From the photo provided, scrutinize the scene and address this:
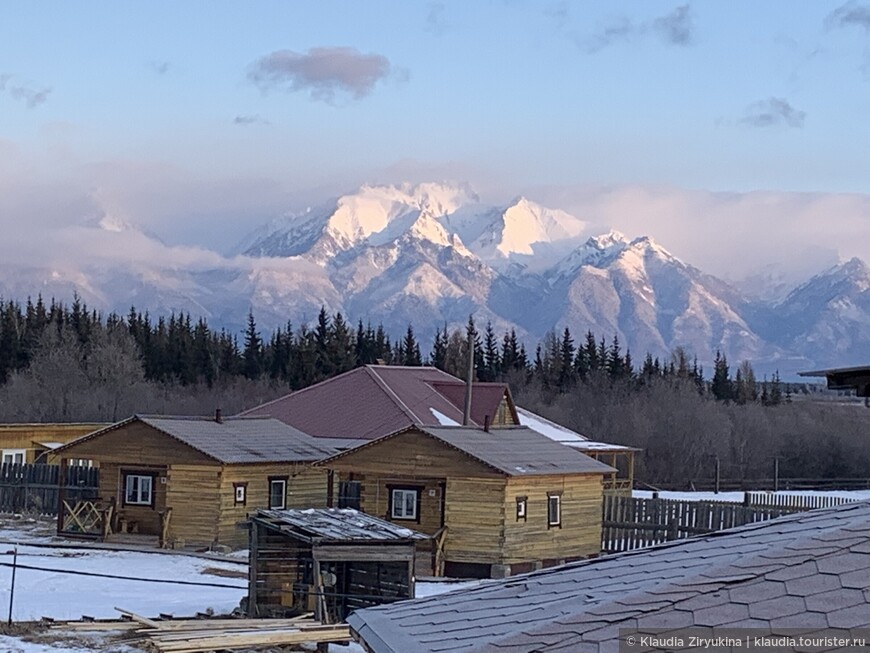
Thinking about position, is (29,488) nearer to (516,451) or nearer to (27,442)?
(27,442)

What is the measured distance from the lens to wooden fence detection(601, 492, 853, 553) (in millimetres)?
34344

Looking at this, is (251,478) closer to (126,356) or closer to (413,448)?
(413,448)

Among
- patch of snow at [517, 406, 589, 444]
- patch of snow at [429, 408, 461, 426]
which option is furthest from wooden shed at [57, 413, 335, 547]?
patch of snow at [517, 406, 589, 444]

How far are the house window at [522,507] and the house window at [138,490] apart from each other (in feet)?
34.8

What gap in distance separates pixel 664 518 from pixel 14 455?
26025 mm

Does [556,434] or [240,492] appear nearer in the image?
[240,492]

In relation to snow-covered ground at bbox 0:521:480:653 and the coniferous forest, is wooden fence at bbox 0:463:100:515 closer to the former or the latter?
snow-covered ground at bbox 0:521:480:653

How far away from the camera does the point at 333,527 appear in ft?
76.1

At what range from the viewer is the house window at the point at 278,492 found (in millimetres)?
37344

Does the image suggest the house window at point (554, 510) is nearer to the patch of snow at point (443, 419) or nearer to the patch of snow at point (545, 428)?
the patch of snow at point (443, 419)

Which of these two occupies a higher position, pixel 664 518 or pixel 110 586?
pixel 664 518

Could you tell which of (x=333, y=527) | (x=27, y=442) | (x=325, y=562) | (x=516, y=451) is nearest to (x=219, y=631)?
(x=325, y=562)

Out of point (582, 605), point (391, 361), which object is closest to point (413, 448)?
point (582, 605)

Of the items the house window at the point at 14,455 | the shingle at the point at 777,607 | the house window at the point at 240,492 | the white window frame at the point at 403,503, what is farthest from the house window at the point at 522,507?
the shingle at the point at 777,607
